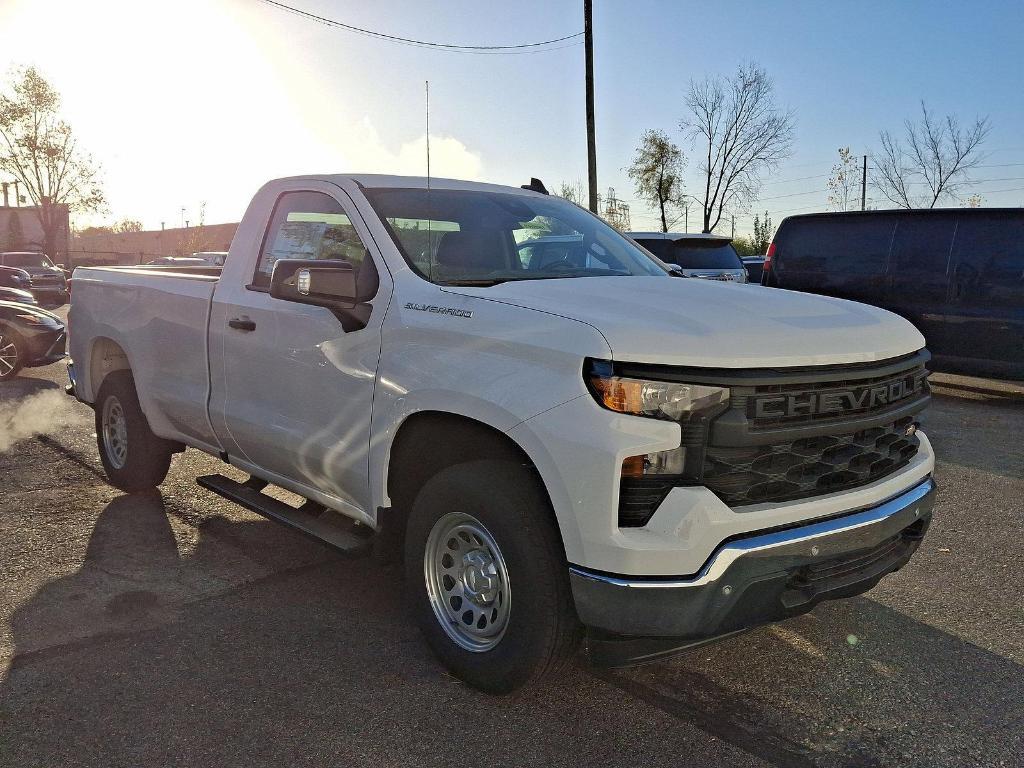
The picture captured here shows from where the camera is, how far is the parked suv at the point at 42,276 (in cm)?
2834

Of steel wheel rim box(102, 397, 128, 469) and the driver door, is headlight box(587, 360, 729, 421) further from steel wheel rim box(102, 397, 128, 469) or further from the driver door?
steel wheel rim box(102, 397, 128, 469)

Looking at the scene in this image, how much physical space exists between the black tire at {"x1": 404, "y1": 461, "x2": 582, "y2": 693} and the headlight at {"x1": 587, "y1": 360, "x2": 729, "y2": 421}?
1.42 ft

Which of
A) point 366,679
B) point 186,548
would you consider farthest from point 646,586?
point 186,548

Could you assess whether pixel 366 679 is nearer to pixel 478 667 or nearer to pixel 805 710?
pixel 478 667

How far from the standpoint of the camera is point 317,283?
140 inches

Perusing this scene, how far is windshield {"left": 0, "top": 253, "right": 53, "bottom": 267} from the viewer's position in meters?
30.0

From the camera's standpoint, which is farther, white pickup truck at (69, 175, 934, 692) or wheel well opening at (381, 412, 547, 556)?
wheel well opening at (381, 412, 547, 556)

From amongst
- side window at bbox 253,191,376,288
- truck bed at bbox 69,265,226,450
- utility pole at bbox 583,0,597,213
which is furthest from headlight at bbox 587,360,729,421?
utility pole at bbox 583,0,597,213

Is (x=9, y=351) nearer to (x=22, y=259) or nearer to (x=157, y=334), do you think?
(x=157, y=334)

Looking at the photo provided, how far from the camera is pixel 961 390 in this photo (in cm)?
1103

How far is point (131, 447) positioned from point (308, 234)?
225cm

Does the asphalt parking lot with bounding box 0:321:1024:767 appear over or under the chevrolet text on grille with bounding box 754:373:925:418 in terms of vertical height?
under

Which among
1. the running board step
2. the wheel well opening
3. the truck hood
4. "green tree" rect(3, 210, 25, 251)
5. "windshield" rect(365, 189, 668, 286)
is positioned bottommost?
the running board step

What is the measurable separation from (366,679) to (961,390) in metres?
9.80
